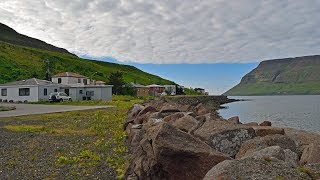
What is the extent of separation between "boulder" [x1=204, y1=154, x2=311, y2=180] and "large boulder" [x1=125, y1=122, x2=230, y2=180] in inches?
101

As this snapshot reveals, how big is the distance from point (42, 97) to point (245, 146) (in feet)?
217

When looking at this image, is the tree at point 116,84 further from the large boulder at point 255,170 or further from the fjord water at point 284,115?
the large boulder at point 255,170

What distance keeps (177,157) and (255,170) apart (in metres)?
3.40

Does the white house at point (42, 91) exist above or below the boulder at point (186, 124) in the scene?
above

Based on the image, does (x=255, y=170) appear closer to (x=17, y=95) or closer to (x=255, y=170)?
(x=255, y=170)

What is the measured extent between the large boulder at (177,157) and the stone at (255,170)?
2565mm

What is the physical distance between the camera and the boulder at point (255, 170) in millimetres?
5998

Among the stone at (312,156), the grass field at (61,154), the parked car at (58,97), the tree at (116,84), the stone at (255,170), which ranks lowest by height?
the grass field at (61,154)

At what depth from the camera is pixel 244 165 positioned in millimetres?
6301

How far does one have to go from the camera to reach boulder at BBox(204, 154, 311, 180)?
6.00 m

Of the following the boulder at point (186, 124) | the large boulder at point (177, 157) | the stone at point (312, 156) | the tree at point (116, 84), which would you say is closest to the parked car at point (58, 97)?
the tree at point (116, 84)

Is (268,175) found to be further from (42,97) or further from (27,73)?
(27,73)

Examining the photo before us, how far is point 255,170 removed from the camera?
6156 millimetres

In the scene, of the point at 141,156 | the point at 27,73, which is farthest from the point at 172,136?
the point at 27,73
